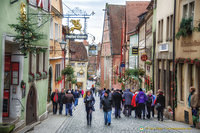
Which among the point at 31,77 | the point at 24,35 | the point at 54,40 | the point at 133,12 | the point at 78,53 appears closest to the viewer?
the point at 24,35

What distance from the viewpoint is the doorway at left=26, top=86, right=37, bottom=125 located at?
1535 cm

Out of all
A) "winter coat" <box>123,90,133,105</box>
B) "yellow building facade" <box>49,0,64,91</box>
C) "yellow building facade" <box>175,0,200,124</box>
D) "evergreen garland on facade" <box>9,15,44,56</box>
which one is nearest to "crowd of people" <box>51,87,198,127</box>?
"winter coat" <box>123,90,133,105</box>

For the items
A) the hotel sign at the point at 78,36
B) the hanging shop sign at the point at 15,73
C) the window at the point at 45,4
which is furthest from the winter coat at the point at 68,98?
the hotel sign at the point at 78,36

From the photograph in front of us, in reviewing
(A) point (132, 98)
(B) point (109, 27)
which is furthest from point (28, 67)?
(B) point (109, 27)

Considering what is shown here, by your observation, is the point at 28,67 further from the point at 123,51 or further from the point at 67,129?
the point at 123,51

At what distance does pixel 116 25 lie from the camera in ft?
219

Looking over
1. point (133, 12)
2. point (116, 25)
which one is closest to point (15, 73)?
point (133, 12)

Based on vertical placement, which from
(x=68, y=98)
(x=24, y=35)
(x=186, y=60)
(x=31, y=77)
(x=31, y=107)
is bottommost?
(x=31, y=107)

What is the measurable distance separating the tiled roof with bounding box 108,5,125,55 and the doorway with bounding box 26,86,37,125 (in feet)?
159

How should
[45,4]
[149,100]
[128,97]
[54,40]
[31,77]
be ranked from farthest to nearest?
[54,40]
[128,97]
[45,4]
[149,100]
[31,77]

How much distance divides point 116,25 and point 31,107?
52032 mm

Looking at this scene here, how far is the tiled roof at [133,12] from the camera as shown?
50688 mm

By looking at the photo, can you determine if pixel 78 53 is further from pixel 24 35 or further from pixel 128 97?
pixel 24 35

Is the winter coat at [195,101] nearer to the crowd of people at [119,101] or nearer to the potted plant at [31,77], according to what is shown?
the crowd of people at [119,101]
